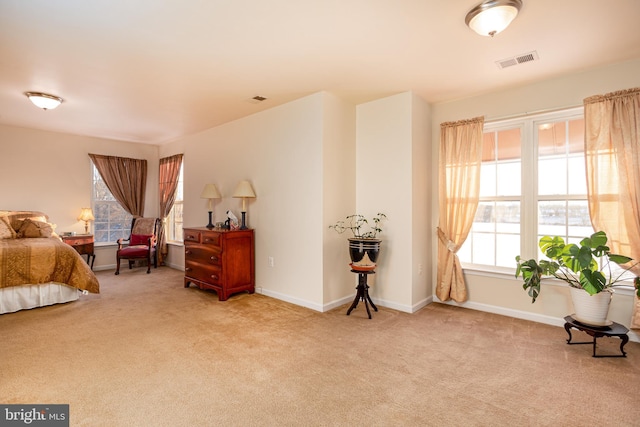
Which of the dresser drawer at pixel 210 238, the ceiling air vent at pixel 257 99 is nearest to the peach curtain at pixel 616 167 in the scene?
the ceiling air vent at pixel 257 99

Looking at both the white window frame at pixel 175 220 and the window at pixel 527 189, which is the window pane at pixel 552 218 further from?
the white window frame at pixel 175 220

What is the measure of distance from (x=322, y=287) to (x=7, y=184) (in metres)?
5.29

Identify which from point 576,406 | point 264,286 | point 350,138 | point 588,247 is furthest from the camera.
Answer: point 264,286

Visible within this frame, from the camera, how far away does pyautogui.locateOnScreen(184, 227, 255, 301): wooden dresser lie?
4.23m

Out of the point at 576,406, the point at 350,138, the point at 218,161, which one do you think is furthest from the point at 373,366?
the point at 218,161

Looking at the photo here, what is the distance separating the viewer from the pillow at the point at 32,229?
471 centimetres

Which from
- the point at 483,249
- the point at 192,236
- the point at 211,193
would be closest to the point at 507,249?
the point at 483,249

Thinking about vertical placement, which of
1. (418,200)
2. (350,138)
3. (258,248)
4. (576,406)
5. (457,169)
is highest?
(350,138)

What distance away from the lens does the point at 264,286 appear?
14.6 feet

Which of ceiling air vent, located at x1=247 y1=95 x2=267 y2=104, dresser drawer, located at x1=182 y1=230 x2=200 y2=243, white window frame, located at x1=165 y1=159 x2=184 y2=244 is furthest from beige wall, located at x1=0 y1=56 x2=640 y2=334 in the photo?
white window frame, located at x1=165 y1=159 x2=184 y2=244

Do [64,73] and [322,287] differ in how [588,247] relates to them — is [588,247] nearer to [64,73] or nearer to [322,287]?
[322,287]

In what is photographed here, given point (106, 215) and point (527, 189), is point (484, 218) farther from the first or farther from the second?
point (106, 215)

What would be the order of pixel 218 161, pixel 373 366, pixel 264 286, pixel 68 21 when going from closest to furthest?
pixel 68 21, pixel 373 366, pixel 264 286, pixel 218 161

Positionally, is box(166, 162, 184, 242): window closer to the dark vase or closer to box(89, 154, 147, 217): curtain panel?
box(89, 154, 147, 217): curtain panel
